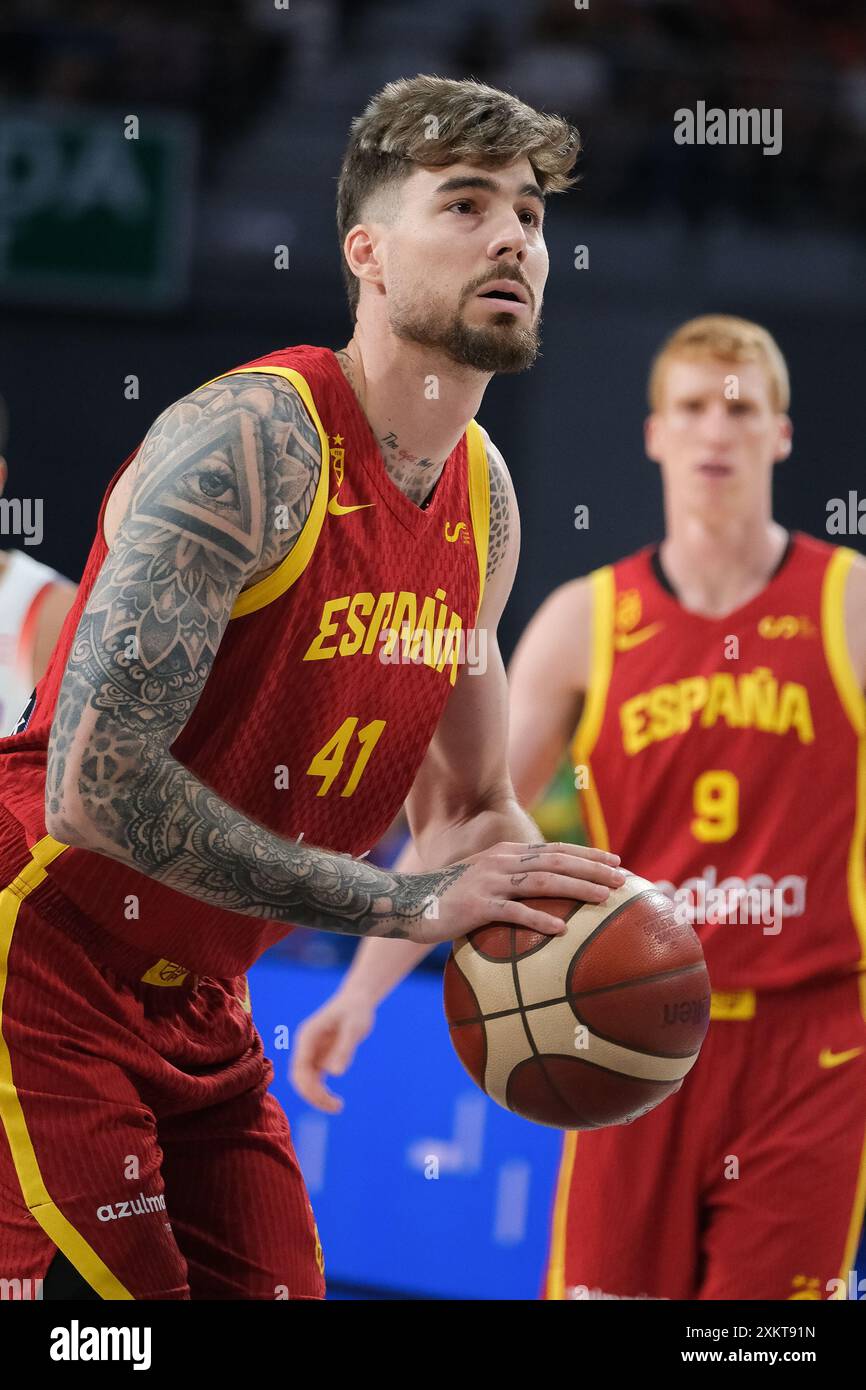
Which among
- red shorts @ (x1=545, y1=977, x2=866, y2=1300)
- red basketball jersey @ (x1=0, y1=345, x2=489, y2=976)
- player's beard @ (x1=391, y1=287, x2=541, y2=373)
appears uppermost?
player's beard @ (x1=391, y1=287, x2=541, y2=373)

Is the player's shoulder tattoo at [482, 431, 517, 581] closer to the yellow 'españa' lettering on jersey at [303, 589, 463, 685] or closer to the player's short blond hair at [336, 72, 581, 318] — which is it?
the yellow 'españa' lettering on jersey at [303, 589, 463, 685]

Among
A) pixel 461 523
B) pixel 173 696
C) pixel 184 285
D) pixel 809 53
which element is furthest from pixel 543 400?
pixel 173 696

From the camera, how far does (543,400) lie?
31.6 feet

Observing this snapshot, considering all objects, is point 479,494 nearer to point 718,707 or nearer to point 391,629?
point 391,629

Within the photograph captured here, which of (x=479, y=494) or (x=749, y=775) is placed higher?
(x=479, y=494)

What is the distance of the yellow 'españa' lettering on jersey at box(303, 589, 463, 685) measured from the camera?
2.30 meters

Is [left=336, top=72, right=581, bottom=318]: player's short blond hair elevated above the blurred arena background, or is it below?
below

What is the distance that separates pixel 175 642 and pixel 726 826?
192cm

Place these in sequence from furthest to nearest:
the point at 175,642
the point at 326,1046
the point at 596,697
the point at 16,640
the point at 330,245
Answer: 1. the point at 330,245
2. the point at 16,640
3. the point at 596,697
4. the point at 326,1046
5. the point at 175,642

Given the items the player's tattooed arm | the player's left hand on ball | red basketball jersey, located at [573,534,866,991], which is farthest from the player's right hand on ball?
red basketball jersey, located at [573,534,866,991]

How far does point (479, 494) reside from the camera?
2.65m

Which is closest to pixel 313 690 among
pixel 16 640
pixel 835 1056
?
pixel 835 1056

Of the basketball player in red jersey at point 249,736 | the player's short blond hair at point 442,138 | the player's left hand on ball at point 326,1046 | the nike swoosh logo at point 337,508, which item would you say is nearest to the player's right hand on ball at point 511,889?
the basketball player in red jersey at point 249,736

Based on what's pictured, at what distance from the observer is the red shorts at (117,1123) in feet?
7.22
